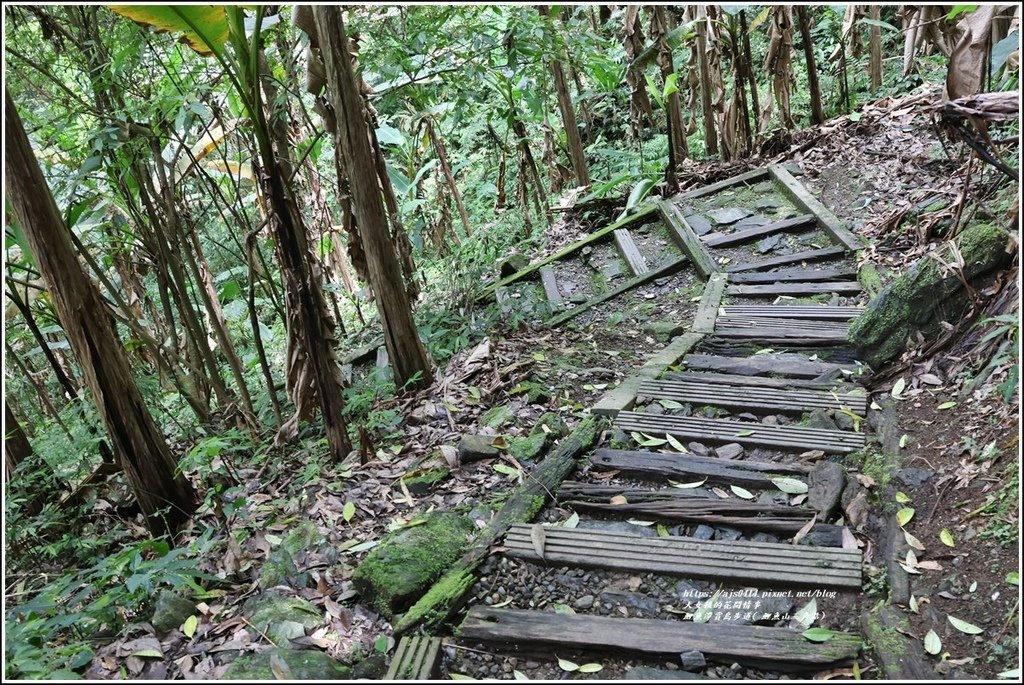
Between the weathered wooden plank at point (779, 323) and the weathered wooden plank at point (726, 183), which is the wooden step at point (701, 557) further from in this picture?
the weathered wooden plank at point (726, 183)

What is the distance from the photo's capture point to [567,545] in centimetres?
291

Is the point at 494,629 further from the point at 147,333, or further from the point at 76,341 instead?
the point at 147,333

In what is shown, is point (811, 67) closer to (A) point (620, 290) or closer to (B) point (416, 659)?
(A) point (620, 290)

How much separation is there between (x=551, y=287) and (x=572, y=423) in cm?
275

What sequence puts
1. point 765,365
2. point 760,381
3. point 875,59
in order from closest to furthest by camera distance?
point 760,381 → point 765,365 → point 875,59

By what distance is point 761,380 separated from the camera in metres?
4.18

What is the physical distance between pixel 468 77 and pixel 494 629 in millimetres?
4752

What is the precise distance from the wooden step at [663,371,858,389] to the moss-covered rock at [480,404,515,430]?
2.31 feet

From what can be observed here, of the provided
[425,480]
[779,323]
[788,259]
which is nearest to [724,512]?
[425,480]

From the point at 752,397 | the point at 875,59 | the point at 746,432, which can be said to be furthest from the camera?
the point at 875,59

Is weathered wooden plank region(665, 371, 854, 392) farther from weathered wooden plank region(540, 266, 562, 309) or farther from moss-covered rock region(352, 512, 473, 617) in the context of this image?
weathered wooden plank region(540, 266, 562, 309)

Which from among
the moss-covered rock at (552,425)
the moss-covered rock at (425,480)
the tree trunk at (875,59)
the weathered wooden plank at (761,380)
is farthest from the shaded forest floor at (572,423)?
the tree trunk at (875,59)

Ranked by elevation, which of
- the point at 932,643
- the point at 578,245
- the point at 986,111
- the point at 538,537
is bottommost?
the point at 932,643

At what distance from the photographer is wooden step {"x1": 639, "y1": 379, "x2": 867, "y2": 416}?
3727 mm
